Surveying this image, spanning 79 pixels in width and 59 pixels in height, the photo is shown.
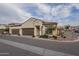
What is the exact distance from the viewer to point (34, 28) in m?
13.5

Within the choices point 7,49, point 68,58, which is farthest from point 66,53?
point 7,49

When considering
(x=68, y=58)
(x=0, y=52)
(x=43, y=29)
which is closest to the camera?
(x=68, y=58)

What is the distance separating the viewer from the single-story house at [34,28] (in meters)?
13.0

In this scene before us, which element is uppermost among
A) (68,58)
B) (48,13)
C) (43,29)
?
(48,13)

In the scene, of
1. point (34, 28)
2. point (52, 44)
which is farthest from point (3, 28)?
point (52, 44)

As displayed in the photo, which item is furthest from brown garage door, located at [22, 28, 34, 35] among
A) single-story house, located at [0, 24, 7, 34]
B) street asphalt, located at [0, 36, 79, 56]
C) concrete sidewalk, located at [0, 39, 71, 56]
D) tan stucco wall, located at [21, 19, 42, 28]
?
single-story house, located at [0, 24, 7, 34]

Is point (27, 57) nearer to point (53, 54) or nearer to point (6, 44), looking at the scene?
point (53, 54)

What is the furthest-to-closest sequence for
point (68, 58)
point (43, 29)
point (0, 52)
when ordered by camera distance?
point (43, 29) < point (0, 52) < point (68, 58)

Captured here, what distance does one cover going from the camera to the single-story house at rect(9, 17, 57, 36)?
42.8ft

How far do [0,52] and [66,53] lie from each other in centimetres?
386

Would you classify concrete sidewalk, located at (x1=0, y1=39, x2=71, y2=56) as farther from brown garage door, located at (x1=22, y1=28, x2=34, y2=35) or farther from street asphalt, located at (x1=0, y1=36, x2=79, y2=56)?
brown garage door, located at (x1=22, y1=28, x2=34, y2=35)

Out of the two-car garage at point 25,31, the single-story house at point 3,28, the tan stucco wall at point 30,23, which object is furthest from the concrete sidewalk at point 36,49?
the tan stucco wall at point 30,23

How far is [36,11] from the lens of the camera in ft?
41.4

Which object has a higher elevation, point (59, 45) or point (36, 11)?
point (36, 11)
